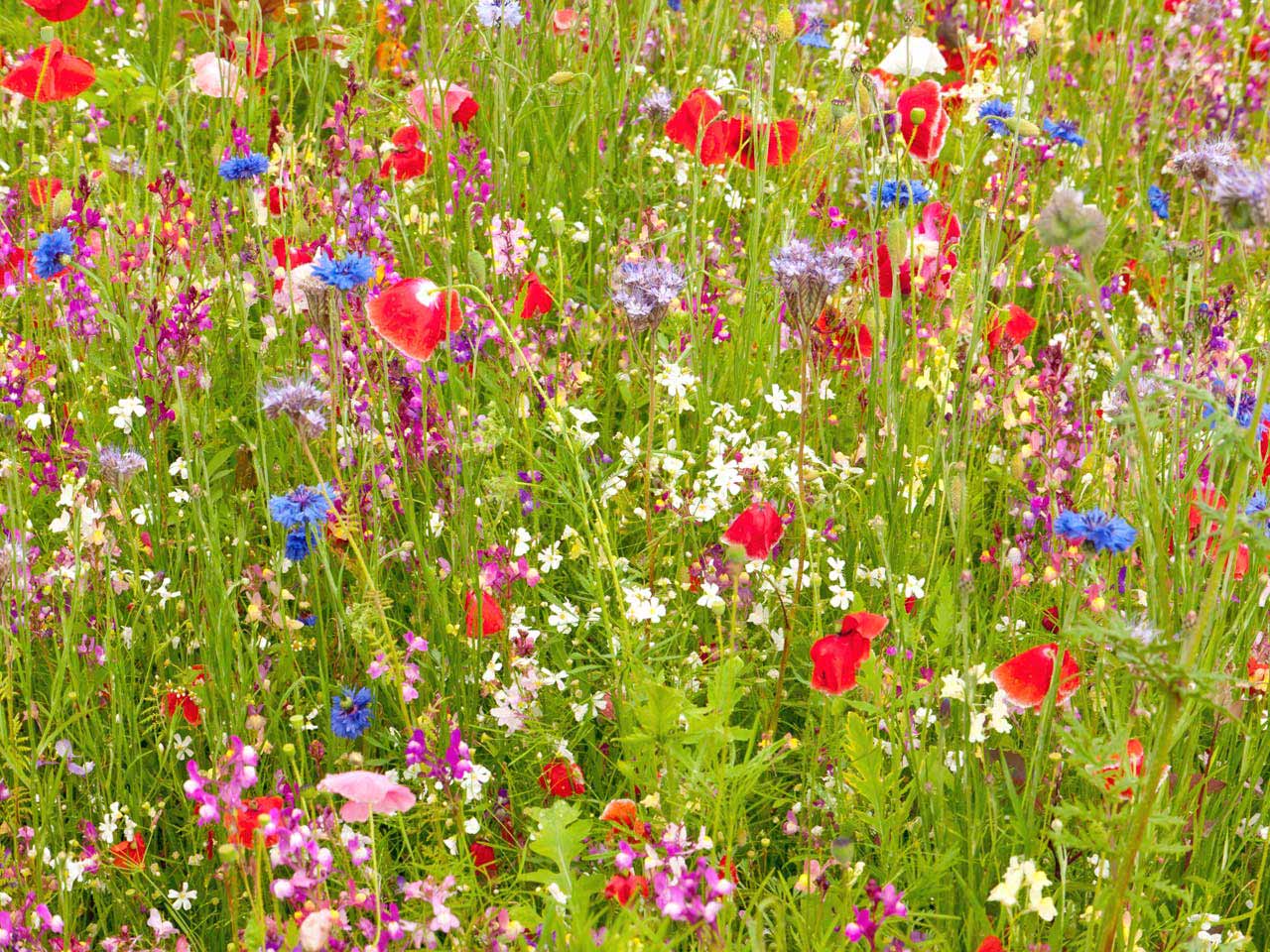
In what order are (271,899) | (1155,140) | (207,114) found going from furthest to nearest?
(1155,140)
(207,114)
(271,899)

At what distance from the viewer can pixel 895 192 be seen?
248cm

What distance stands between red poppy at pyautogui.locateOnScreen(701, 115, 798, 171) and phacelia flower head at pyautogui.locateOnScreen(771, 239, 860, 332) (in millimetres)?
827

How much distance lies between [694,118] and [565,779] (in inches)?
59.6

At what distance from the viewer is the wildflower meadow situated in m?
1.66

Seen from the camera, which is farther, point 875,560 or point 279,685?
point 875,560

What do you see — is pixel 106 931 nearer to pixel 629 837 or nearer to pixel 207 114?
pixel 629 837

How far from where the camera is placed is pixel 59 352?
264 centimetres

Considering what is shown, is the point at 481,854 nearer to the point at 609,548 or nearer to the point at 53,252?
the point at 609,548

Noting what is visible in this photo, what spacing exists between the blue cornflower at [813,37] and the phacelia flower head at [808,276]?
129 centimetres

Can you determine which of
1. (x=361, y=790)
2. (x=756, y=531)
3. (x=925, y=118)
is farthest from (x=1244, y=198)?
(x=925, y=118)

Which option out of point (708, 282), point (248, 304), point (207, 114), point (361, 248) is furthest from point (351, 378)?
point (207, 114)

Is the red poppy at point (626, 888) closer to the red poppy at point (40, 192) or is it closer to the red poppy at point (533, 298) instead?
the red poppy at point (533, 298)

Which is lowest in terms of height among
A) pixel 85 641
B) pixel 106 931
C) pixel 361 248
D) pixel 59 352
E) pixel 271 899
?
pixel 106 931

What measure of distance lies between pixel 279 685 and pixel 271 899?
40 cm
